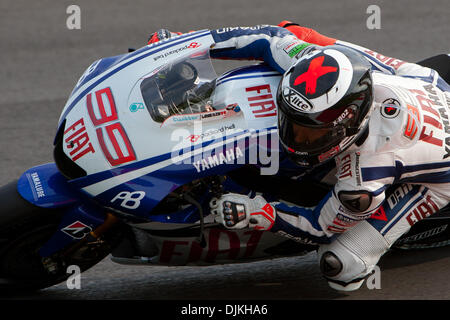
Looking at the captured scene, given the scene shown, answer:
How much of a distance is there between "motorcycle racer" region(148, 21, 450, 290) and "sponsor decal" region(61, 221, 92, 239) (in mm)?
691

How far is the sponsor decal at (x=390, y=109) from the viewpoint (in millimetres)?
4070

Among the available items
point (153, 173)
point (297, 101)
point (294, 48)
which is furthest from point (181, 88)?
point (294, 48)

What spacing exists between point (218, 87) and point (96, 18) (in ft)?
17.7

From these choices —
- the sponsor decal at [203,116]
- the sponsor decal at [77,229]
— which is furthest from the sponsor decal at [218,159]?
the sponsor decal at [77,229]

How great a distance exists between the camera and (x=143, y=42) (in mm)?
8758

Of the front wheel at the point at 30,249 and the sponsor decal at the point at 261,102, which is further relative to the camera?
the front wheel at the point at 30,249

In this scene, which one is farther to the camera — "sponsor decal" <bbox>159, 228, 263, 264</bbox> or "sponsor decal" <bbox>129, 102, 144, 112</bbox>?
"sponsor decal" <bbox>159, 228, 263, 264</bbox>

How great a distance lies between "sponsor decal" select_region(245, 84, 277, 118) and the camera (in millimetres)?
4059

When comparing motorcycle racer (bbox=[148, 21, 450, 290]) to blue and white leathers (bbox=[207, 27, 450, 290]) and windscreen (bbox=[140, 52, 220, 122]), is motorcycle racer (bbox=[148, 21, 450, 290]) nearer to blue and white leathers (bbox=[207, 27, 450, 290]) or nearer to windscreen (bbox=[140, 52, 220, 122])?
blue and white leathers (bbox=[207, 27, 450, 290])

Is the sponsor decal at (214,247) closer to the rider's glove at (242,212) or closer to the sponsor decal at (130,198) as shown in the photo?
the rider's glove at (242,212)

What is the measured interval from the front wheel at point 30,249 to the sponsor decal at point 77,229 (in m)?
0.10

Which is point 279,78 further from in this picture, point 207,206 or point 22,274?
point 22,274

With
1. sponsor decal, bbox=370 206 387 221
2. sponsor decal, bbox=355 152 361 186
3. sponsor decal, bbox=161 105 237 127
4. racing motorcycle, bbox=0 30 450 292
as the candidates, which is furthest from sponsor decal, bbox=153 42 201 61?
sponsor decal, bbox=370 206 387 221
